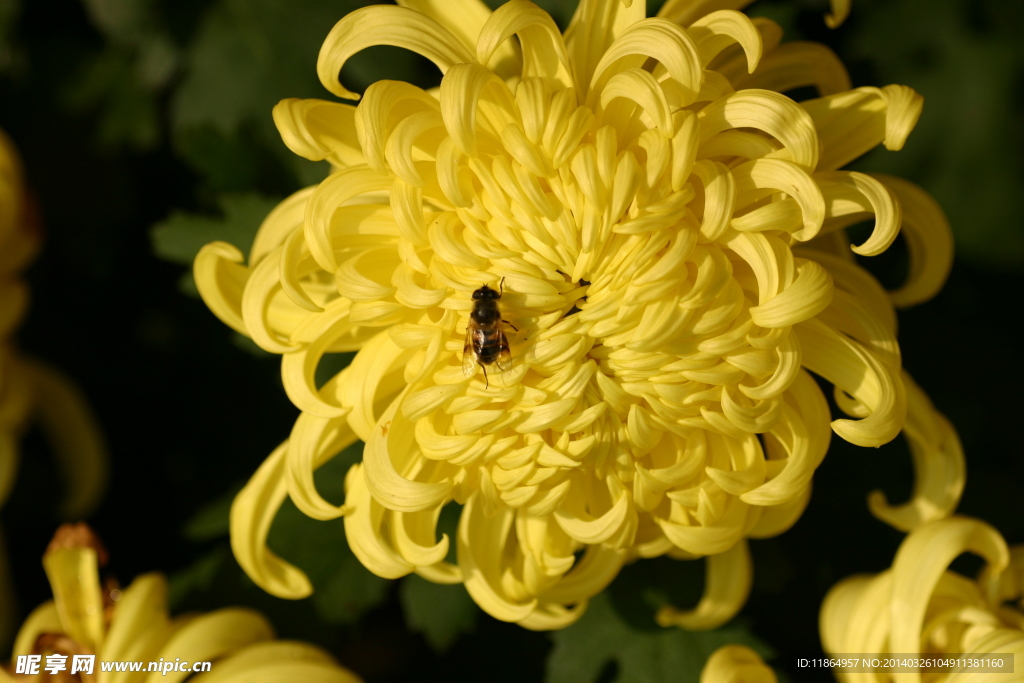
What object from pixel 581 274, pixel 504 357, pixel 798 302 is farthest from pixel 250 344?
pixel 798 302

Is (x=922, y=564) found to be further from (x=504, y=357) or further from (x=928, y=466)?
(x=504, y=357)

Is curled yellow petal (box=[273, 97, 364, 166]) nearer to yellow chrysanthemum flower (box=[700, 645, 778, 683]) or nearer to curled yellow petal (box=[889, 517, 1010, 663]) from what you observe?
yellow chrysanthemum flower (box=[700, 645, 778, 683])

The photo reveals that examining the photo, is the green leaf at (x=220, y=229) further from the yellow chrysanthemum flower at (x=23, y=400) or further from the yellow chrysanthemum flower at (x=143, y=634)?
the yellow chrysanthemum flower at (x=143, y=634)

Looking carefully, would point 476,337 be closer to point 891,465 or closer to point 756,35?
point 756,35

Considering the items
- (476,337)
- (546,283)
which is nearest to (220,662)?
(476,337)

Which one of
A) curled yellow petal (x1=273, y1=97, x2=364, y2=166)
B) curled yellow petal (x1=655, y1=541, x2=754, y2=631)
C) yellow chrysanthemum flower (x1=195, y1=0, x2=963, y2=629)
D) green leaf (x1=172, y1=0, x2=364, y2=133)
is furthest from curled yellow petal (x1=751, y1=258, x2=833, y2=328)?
green leaf (x1=172, y1=0, x2=364, y2=133)
